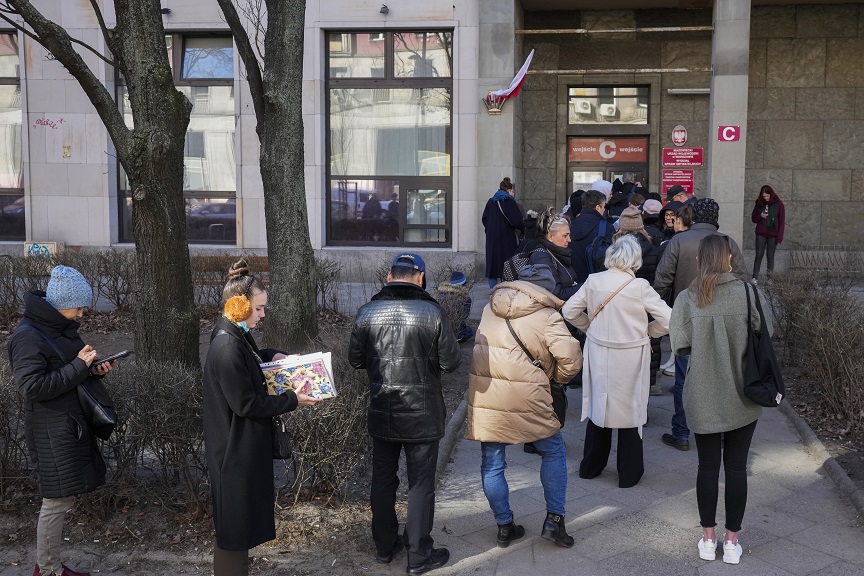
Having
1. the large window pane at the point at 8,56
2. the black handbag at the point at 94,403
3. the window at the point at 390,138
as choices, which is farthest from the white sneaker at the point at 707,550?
the large window pane at the point at 8,56

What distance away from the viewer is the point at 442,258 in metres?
16.1

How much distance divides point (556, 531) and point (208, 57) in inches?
551

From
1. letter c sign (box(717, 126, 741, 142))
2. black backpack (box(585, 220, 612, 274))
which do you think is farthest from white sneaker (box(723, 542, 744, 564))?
letter c sign (box(717, 126, 741, 142))

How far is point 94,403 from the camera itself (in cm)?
445

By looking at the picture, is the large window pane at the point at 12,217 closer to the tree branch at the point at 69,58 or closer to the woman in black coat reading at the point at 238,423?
the tree branch at the point at 69,58

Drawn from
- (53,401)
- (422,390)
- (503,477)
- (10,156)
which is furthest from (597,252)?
(10,156)

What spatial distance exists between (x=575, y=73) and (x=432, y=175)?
398cm

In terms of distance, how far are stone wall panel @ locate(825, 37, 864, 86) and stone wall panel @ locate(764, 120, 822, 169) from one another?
1015 mm

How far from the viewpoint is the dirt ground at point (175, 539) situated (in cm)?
489

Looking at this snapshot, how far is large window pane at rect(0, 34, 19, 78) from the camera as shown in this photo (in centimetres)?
1712

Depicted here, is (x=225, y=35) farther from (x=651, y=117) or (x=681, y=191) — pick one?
Result: (x=681, y=191)

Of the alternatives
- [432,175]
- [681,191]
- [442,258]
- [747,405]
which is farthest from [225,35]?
[747,405]

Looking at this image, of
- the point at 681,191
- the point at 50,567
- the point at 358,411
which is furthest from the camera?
the point at 681,191

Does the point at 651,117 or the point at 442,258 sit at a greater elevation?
the point at 651,117
